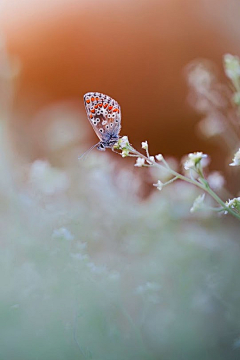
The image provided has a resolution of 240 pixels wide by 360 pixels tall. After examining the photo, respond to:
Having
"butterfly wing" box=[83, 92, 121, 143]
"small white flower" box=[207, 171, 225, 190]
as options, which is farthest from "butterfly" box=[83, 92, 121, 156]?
"small white flower" box=[207, 171, 225, 190]

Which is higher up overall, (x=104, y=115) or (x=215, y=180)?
(x=104, y=115)

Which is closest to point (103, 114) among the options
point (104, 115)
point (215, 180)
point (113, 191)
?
point (104, 115)

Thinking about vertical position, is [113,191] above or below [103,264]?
above

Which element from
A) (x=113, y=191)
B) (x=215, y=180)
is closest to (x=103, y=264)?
(x=113, y=191)

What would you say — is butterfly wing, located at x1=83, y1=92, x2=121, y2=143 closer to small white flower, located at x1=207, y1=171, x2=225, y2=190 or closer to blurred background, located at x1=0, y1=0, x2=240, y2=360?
blurred background, located at x1=0, y1=0, x2=240, y2=360

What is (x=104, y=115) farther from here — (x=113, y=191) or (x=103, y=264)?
(x=103, y=264)

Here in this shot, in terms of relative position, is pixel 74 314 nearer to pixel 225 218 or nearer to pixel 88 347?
pixel 88 347
